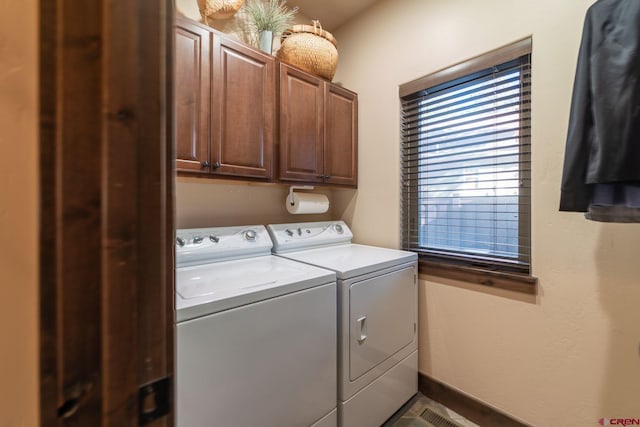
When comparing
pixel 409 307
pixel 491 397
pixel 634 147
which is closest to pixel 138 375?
pixel 634 147

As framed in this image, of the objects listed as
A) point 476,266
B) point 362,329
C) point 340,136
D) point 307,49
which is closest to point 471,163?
point 476,266

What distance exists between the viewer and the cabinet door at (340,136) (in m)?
1.98

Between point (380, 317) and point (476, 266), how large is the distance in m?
0.68

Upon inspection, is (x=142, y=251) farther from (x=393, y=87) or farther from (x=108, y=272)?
(x=393, y=87)

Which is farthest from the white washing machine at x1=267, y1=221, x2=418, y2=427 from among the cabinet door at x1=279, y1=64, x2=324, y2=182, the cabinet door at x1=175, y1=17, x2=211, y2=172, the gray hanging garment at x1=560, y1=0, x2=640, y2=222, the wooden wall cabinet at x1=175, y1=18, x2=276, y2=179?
the gray hanging garment at x1=560, y1=0, x2=640, y2=222

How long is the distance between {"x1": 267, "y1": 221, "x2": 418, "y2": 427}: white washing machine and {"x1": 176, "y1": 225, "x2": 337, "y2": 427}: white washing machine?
0.25 feet

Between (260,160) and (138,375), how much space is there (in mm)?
1346

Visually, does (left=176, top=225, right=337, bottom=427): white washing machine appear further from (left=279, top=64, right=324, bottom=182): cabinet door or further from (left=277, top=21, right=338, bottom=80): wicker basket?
(left=277, top=21, right=338, bottom=80): wicker basket

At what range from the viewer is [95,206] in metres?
0.34

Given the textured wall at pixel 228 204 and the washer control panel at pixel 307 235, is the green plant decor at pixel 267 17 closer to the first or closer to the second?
the textured wall at pixel 228 204

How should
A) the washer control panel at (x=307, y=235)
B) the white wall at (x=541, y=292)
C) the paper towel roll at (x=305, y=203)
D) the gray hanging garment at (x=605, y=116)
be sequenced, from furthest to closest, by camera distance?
the paper towel roll at (x=305, y=203) → the washer control panel at (x=307, y=235) → the white wall at (x=541, y=292) → the gray hanging garment at (x=605, y=116)

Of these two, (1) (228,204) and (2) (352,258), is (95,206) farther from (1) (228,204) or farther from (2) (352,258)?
(1) (228,204)

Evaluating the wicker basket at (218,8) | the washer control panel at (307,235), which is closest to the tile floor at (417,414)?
the washer control panel at (307,235)
